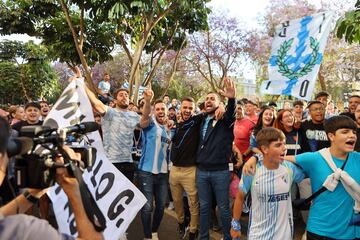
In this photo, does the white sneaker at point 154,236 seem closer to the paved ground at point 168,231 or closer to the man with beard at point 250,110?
the paved ground at point 168,231

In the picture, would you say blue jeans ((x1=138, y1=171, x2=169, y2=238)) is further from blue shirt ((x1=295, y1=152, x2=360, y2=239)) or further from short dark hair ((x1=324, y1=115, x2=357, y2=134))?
short dark hair ((x1=324, y1=115, x2=357, y2=134))

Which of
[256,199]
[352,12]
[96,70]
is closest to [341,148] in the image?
[256,199]

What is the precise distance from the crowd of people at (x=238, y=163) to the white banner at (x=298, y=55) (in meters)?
0.32

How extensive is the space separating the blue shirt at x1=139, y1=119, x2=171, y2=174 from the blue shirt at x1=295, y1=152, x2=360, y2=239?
7.60 ft

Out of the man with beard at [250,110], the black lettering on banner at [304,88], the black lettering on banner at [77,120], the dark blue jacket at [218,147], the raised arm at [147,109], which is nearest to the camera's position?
the black lettering on banner at [77,120]

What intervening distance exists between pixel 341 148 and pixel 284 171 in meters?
0.48

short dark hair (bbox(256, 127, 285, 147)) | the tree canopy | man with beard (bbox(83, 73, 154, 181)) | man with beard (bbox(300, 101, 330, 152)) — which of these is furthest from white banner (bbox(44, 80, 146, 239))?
the tree canopy

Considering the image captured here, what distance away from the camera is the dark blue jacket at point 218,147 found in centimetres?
468

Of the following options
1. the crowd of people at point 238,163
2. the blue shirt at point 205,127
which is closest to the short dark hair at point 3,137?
the crowd of people at point 238,163

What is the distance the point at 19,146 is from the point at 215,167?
3367mm

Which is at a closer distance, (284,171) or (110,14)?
(284,171)

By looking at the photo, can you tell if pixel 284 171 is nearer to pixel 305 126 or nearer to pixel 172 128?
pixel 305 126

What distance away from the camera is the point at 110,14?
10.2 metres

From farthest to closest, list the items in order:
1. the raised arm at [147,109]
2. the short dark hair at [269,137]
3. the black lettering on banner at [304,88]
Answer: the black lettering on banner at [304,88] → the raised arm at [147,109] → the short dark hair at [269,137]
